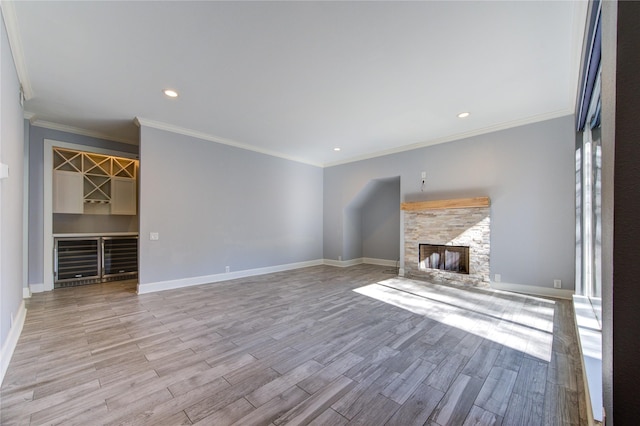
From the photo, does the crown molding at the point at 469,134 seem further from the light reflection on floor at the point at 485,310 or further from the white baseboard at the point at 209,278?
the white baseboard at the point at 209,278

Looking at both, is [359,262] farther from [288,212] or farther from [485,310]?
[485,310]

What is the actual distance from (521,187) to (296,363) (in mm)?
4416

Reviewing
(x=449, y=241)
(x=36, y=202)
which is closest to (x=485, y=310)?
(x=449, y=241)

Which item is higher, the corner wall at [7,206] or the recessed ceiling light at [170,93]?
the recessed ceiling light at [170,93]

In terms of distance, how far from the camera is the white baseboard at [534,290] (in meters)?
3.85

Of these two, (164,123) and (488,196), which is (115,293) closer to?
(164,123)

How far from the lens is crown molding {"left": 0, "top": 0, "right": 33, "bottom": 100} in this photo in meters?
2.03

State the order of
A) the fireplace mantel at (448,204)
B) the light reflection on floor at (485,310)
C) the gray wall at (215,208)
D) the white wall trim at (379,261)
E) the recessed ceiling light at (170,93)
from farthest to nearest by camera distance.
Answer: the white wall trim at (379,261), the fireplace mantel at (448,204), the gray wall at (215,208), the recessed ceiling light at (170,93), the light reflection on floor at (485,310)

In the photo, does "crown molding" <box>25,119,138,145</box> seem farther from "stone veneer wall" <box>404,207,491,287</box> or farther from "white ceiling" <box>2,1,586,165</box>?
"stone veneer wall" <box>404,207,491,287</box>

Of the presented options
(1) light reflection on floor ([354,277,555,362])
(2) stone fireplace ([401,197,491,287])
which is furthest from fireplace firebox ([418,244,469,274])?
(1) light reflection on floor ([354,277,555,362])

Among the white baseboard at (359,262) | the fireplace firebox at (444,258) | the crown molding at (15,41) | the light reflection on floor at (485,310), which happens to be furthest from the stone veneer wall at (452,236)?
the crown molding at (15,41)

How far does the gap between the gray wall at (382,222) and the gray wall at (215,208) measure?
5.42 ft

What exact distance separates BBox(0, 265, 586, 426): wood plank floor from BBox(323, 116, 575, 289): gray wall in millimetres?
681

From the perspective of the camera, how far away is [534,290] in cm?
409
